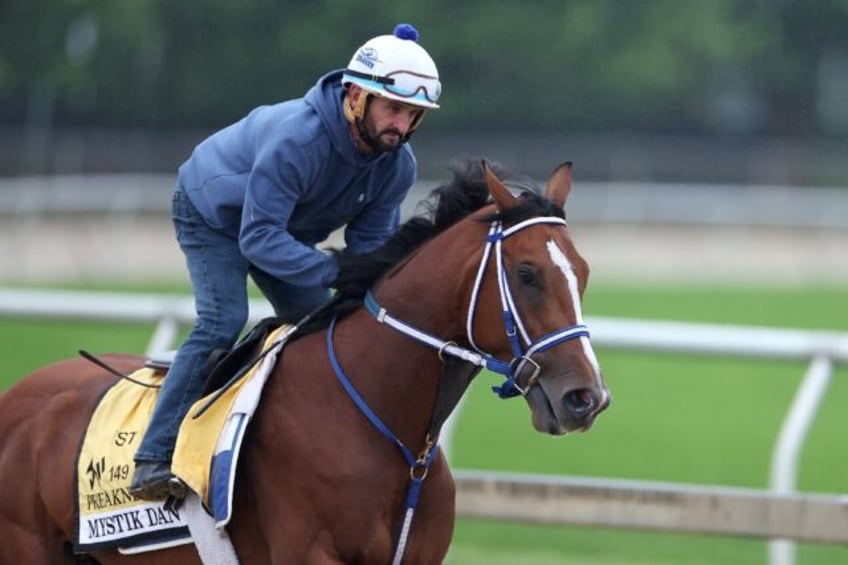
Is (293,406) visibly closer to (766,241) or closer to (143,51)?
(143,51)

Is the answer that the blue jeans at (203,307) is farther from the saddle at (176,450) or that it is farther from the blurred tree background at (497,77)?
the blurred tree background at (497,77)

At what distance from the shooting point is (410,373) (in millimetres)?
4473

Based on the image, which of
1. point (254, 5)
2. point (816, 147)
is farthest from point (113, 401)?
point (816, 147)

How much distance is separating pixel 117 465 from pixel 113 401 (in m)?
0.28

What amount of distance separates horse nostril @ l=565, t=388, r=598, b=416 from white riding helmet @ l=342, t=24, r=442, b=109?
0.97 meters

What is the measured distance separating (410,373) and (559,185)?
0.64 m

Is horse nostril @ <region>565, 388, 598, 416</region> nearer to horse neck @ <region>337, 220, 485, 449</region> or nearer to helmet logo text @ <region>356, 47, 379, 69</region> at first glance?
horse neck @ <region>337, 220, 485, 449</region>

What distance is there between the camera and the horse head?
405 cm

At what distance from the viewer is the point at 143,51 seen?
74.6 ft

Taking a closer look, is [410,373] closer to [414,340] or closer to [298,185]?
[414,340]

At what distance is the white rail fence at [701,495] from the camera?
6102 millimetres

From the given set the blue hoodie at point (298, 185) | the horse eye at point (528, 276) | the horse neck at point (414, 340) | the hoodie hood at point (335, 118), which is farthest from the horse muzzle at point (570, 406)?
the hoodie hood at point (335, 118)

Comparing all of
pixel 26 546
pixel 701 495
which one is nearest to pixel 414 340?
pixel 26 546

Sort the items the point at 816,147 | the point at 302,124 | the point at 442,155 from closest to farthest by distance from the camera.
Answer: the point at 302,124
the point at 442,155
the point at 816,147
